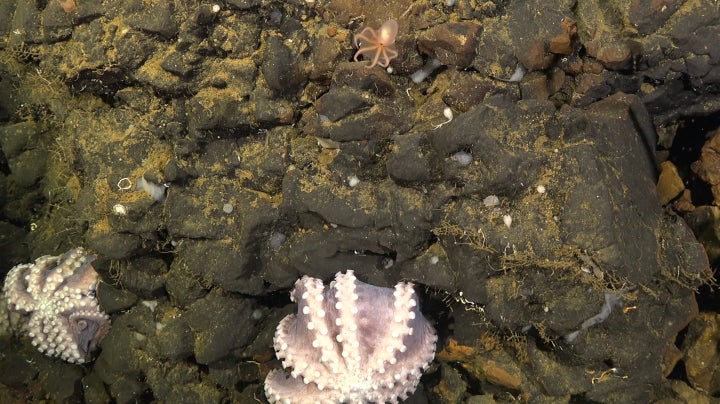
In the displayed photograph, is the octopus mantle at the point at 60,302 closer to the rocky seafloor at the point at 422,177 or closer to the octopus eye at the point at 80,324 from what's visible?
the octopus eye at the point at 80,324

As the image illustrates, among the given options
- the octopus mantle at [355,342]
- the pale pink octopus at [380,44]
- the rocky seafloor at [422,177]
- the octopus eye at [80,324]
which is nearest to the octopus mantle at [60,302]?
the octopus eye at [80,324]

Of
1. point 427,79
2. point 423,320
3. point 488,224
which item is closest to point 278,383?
point 423,320

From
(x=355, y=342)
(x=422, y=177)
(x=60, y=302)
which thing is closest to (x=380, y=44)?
(x=422, y=177)

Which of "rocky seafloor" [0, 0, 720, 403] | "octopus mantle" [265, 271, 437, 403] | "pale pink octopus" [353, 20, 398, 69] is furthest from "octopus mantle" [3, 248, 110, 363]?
"pale pink octopus" [353, 20, 398, 69]

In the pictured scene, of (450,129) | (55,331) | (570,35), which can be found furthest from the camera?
(55,331)

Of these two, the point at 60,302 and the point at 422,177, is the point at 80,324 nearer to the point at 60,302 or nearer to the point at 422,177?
the point at 60,302

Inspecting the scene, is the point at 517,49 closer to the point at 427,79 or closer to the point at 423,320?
the point at 427,79

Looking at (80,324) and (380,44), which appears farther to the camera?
(80,324)
